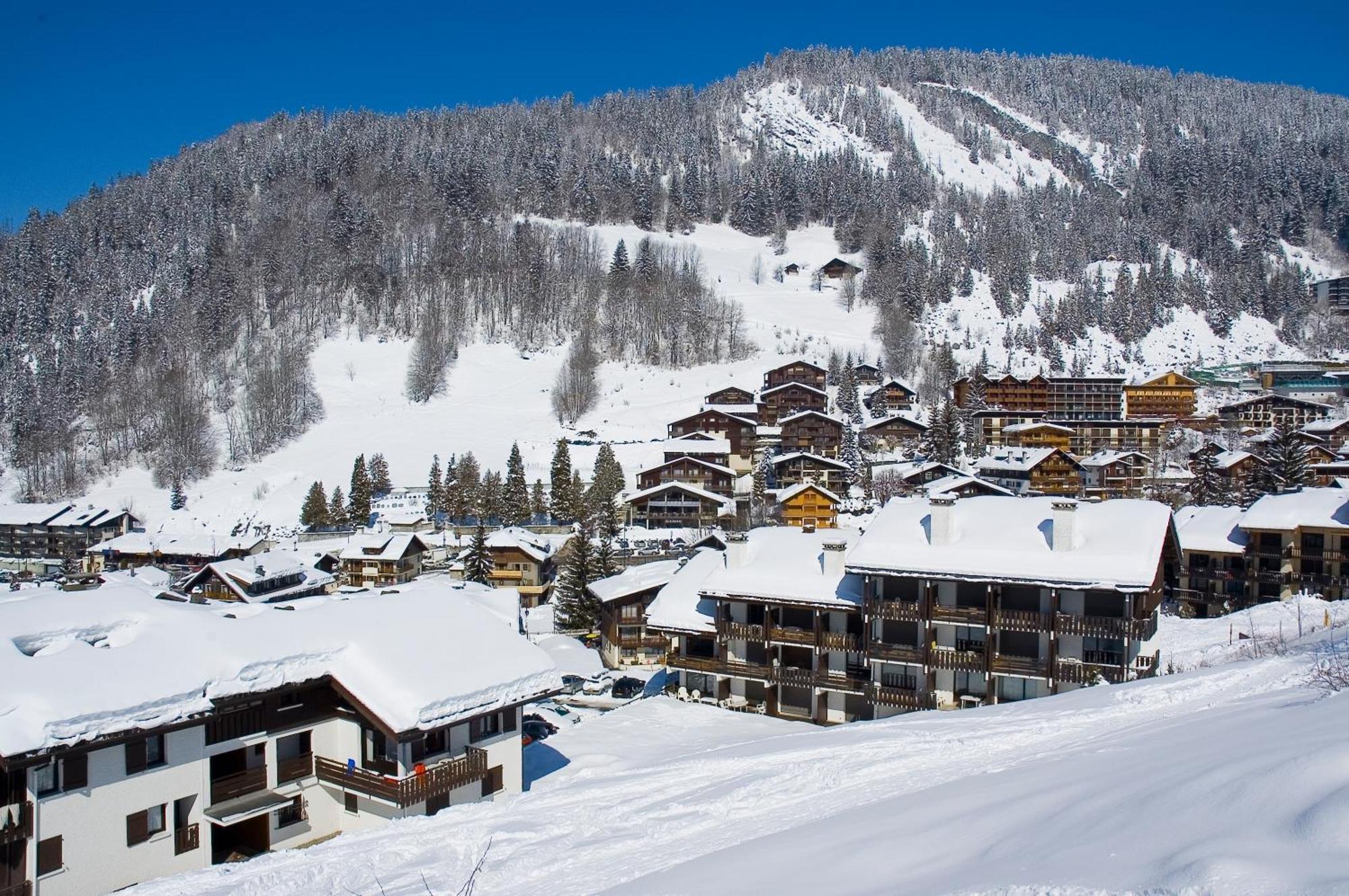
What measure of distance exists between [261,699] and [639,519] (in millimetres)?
47124

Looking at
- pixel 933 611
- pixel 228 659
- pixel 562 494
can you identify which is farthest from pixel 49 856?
pixel 562 494

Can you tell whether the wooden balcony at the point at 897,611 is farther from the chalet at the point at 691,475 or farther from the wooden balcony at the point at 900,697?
the chalet at the point at 691,475

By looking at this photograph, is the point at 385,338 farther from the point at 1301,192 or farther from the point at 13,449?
the point at 1301,192

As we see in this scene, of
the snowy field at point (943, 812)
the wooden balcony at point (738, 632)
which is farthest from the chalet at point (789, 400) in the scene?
the snowy field at point (943, 812)

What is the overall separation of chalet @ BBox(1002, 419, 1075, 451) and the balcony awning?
67802 millimetres

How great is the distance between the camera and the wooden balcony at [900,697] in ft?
82.1

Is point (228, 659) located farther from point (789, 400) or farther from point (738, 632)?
point (789, 400)

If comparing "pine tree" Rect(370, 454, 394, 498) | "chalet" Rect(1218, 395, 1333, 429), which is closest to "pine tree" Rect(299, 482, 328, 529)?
"pine tree" Rect(370, 454, 394, 498)

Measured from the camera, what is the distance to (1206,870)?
467 cm

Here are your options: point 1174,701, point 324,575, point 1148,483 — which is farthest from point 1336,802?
point 1148,483

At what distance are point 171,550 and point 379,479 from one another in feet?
Answer: 50.5

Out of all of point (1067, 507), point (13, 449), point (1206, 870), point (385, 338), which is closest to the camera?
point (1206, 870)

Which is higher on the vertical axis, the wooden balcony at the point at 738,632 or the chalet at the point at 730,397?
the chalet at the point at 730,397

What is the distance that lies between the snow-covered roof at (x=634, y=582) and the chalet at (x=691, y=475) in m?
23.1
